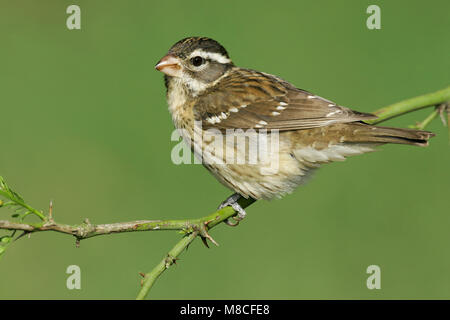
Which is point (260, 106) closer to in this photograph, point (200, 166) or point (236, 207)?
point (236, 207)

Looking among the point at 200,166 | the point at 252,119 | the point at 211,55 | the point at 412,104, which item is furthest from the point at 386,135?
the point at 200,166

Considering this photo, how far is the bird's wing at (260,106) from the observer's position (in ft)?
13.0

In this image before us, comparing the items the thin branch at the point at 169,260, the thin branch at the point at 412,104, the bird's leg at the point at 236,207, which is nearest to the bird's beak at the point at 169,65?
the bird's leg at the point at 236,207

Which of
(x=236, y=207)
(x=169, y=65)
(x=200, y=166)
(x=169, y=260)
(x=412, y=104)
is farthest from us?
(x=200, y=166)

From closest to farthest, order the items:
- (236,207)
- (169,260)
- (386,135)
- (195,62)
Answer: (169,260) → (386,135) → (236,207) → (195,62)

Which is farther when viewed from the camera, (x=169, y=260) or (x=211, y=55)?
(x=211, y=55)

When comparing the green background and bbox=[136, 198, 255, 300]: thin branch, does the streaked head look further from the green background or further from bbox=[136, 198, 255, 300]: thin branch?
the green background

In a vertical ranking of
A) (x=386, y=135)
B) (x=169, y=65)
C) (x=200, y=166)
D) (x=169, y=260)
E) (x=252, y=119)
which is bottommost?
(x=169, y=260)

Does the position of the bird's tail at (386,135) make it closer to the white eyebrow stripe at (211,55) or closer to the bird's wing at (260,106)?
the bird's wing at (260,106)

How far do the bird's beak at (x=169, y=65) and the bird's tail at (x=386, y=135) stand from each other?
1.17 m

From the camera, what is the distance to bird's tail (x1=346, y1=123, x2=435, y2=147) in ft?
10.9

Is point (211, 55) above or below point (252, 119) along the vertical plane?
above

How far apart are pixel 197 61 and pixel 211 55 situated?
Result: 12 centimetres

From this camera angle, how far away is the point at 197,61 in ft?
13.8
